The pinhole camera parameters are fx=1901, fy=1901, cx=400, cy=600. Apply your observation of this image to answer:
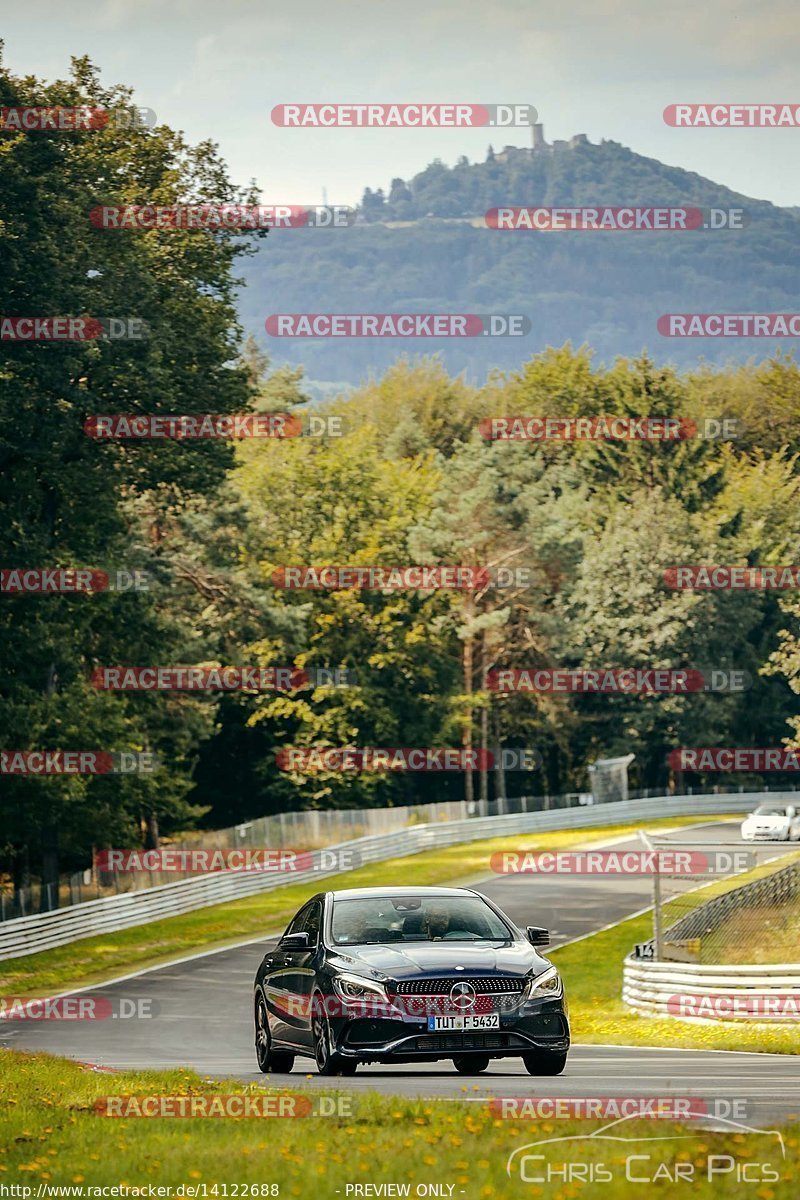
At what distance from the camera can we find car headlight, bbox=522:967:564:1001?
13914mm

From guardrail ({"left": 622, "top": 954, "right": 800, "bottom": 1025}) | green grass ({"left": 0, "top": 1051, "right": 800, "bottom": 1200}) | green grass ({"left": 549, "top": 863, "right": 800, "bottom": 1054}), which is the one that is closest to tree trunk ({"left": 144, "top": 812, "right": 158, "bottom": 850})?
green grass ({"left": 549, "top": 863, "right": 800, "bottom": 1054})

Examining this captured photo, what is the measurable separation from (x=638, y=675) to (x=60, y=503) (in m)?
45.9

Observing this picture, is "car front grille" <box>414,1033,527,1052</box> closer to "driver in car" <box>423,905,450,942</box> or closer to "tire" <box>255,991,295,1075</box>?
"driver in car" <box>423,905,450,942</box>

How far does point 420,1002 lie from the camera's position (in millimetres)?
13734

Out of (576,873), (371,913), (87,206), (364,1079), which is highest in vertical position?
(87,206)

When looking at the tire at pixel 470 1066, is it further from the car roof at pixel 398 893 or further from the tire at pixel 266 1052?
the tire at pixel 266 1052

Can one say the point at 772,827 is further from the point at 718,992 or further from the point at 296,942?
the point at 296,942

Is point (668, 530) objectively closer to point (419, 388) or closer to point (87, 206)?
point (419, 388)

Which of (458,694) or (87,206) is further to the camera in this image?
(458,694)

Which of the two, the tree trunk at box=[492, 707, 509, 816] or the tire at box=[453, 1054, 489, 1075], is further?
the tree trunk at box=[492, 707, 509, 816]

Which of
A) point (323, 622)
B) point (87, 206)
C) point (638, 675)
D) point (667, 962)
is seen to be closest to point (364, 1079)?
point (667, 962)

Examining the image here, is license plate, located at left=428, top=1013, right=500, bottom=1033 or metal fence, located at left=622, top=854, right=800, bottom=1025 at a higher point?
license plate, located at left=428, top=1013, right=500, bottom=1033

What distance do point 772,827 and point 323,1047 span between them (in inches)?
1900

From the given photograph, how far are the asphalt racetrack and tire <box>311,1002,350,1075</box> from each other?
6.0 inches
